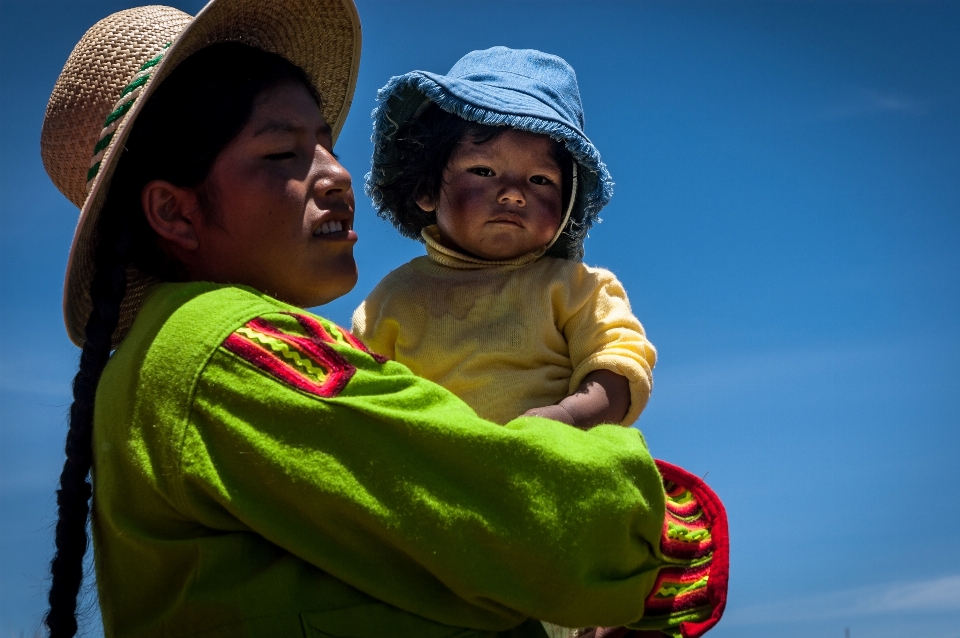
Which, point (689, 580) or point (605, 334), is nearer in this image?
point (689, 580)

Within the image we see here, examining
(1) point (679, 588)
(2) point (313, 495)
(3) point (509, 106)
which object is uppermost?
(3) point (509, 106)

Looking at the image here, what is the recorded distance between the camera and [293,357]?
7.11 feet

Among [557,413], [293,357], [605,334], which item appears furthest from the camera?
[605,334]

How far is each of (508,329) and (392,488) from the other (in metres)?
1.34

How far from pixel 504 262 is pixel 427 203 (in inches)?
14.8

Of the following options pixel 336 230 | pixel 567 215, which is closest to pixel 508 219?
pixel 567 215

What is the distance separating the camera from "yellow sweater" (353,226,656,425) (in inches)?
129

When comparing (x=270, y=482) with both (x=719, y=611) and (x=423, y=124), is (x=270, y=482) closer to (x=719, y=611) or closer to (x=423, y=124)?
(x=719, y=611)

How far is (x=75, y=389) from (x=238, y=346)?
61 cm

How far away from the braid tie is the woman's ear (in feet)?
0.37

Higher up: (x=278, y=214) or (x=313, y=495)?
(x=278, y=214)

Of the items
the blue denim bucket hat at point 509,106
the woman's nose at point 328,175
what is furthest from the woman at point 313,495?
the blue denim bucket hat at point 509,106

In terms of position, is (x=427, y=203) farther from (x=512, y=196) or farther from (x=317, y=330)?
(x=317, y=330)

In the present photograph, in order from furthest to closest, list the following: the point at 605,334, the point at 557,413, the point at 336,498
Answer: the point at 605,334
the point at 557,413
the point at 336,498
